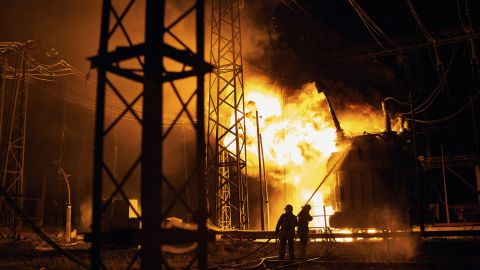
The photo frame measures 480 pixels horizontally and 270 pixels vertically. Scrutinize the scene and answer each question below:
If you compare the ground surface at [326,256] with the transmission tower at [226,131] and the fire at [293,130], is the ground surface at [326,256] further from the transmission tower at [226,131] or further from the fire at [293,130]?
the fire at [293,130]

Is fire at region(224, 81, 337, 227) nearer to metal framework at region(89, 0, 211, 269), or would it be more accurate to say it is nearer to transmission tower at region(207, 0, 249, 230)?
transmission tower at region(207, 0, 249, 230)

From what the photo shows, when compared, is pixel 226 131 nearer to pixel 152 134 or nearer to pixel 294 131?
pixel 294 131

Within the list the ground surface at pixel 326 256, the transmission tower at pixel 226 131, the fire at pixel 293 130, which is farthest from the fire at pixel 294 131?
the ground surface at pixel 326 256

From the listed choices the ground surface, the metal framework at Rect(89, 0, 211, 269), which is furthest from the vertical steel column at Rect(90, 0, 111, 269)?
the ground surface

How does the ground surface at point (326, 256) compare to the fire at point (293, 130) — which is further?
the fire at point (293, 130)

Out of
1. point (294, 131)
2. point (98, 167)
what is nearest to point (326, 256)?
point (98, 167)

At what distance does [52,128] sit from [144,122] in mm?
30383

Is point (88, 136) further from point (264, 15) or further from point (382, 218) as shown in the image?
point (382, 218)

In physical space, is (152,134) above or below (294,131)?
below

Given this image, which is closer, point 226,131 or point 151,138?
point 151,138

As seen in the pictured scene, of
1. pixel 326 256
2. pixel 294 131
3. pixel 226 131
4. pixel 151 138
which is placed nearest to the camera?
pixel 151 138

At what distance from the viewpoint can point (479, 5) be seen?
21.3 m

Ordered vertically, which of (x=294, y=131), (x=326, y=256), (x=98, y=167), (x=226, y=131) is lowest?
(x=326, y=256)

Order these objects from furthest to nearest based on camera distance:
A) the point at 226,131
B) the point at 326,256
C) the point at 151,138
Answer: the point at 226,131 → the point at 326,256 → the point at 151,138
